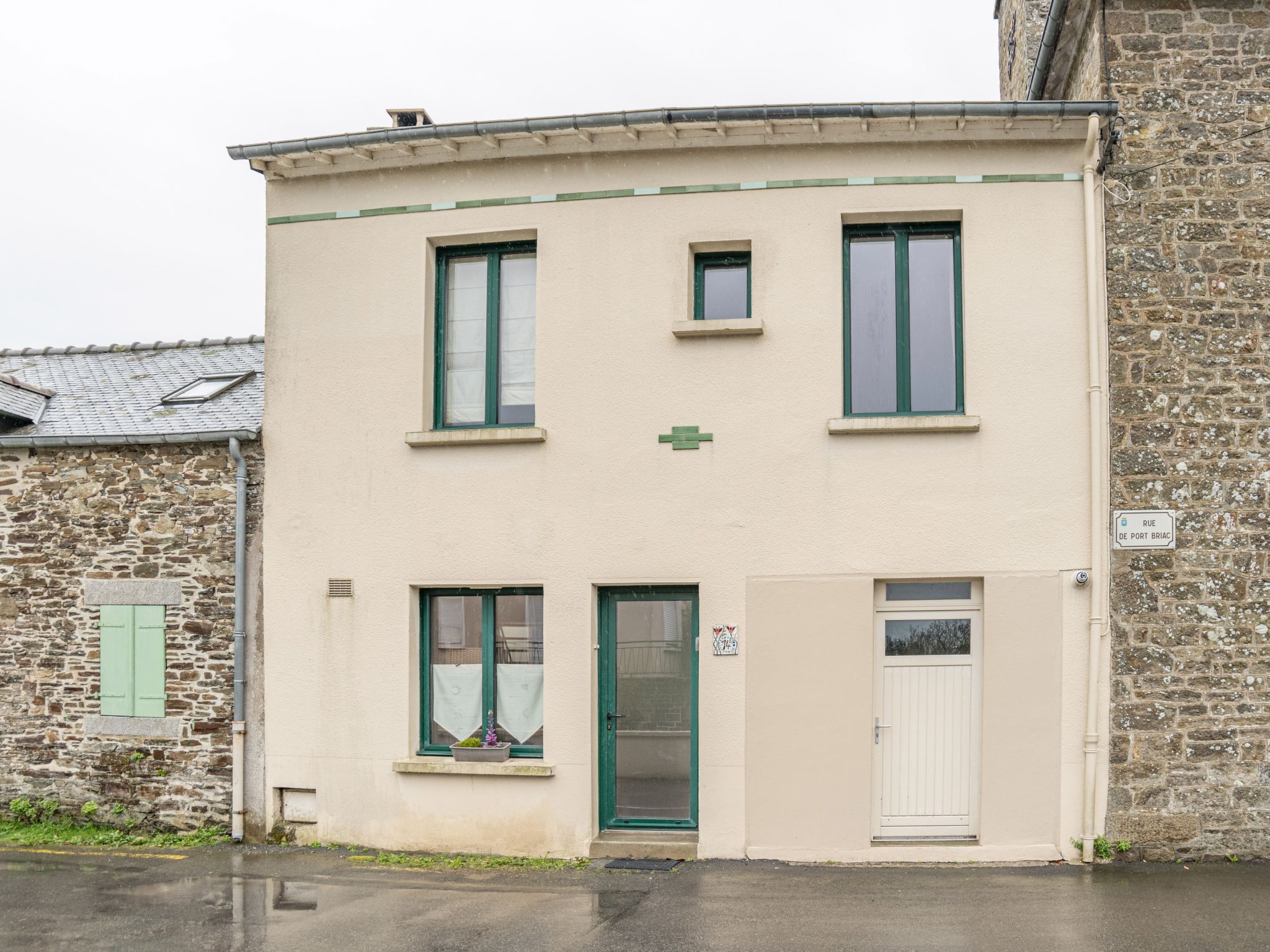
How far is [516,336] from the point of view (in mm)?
9648

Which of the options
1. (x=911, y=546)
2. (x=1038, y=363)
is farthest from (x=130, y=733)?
(x=1038, y=363)

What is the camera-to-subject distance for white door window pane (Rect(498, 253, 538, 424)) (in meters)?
9.59

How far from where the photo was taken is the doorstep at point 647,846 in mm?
8828

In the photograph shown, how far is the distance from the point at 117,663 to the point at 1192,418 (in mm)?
9439

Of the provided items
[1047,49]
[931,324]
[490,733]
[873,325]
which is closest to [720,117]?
[873,325]

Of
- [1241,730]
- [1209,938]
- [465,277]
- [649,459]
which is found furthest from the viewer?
[465,277]

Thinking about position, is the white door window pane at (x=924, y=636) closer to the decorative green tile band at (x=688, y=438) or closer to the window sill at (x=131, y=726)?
the decorative green tile band at (x=688, y=438)

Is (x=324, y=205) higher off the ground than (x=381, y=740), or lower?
higher

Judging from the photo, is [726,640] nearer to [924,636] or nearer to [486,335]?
[924,636]

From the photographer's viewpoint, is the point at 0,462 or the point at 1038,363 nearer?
the point at 1038,363

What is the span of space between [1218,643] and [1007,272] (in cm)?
332

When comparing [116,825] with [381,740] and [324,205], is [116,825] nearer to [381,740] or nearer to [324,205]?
[381,740]

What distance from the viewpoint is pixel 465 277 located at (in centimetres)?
980

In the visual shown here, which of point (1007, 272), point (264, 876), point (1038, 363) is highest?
point (1007, 272)
